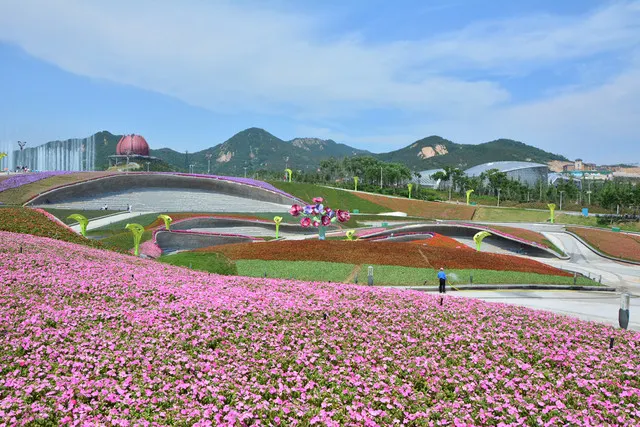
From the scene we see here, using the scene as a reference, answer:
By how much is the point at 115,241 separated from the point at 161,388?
102 ft

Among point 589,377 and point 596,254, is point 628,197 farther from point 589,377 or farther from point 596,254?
point 589,377

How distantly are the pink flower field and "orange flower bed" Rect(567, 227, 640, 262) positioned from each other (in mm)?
44490

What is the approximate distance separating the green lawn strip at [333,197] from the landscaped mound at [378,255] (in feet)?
155

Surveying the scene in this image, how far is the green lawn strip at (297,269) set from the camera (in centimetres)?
2378

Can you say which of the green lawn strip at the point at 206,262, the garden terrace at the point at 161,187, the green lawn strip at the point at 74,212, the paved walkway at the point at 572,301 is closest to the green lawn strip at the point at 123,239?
the green lawn strip at the point at 206,262

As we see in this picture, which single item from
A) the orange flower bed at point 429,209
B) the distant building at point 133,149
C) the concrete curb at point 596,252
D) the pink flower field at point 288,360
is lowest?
the concrete curb at point 596,252

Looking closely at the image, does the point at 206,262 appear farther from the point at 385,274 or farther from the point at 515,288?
the point at 515,288

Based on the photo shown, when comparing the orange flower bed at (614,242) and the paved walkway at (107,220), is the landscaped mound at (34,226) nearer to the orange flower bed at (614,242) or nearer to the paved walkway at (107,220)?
the paved walkway at (107,220)

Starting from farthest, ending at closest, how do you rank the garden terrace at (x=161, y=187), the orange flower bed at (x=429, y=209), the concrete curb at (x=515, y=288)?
the orange flower bed at (x=429, y=209) < the garden terrace at (x=161, y=187) < the concrete curb at (x=515, y=288)

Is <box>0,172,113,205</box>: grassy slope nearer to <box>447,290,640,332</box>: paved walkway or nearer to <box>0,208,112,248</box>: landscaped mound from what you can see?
<box>0,208,112,248</box>: landscaped mound

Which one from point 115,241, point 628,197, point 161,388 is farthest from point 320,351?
point 628,197

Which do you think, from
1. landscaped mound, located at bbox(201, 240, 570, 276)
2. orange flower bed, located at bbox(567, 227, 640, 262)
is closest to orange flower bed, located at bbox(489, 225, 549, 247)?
orange flower bed, located at bbox(567, 227, 640, 262)

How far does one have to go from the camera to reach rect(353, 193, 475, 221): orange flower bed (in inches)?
3103

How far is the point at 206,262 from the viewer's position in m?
24.8
